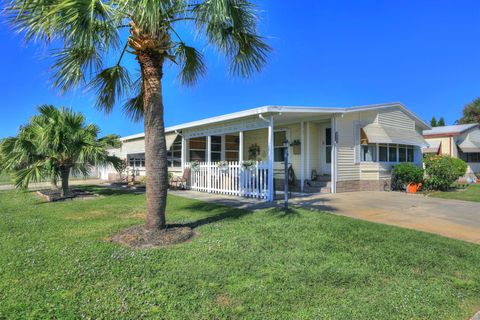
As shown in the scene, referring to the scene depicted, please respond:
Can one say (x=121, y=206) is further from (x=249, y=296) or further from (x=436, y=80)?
(x=436, y=80)

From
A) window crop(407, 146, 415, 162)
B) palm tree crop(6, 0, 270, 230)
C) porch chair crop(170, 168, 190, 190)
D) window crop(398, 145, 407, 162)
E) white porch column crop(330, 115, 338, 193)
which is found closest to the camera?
palm tree crop(6, 0, 270, 230)

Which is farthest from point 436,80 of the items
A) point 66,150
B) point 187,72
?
point 66,150

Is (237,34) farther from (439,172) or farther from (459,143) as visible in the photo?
(459,143)

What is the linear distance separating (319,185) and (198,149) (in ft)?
21.9

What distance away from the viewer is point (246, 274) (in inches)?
143

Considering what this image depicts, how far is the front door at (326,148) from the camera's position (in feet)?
41.8

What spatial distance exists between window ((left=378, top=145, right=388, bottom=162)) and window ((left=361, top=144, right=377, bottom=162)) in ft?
1.01

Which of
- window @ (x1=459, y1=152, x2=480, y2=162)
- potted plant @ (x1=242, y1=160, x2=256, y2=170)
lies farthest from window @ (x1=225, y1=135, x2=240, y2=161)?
window @ (x1=459, y1=152, x2=480, y2=162)

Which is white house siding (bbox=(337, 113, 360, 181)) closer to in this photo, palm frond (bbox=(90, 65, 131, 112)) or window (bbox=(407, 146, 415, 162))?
window (bbox=(407, 146, 415, 162))

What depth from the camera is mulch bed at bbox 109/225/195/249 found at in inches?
189

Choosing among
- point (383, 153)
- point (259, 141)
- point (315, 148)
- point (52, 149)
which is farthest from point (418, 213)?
point (52, 149)

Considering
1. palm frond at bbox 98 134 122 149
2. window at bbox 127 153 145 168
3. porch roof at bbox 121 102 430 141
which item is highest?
porch roof at bbox 121 102 430 141

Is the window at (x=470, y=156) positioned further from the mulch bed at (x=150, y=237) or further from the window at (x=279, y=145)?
the mulch bed at (x=150, y=237)

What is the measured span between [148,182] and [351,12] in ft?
40.5
